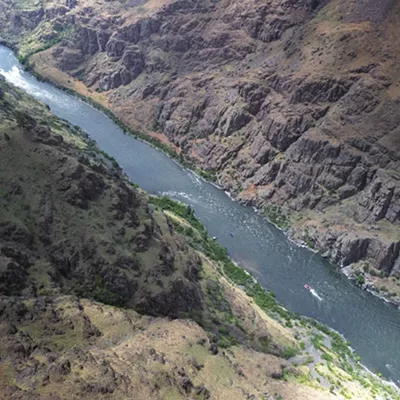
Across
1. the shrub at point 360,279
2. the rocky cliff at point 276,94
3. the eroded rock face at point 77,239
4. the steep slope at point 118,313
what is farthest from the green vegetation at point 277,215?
the eroded rock face at point 77,239

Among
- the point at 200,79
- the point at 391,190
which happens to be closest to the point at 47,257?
the point at 391,190

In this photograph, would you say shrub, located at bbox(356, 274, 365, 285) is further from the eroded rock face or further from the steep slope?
the eroded rock face

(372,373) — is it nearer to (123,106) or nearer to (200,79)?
(200,79)

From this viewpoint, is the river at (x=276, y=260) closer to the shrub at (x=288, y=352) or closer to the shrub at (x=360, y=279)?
the shrub at (x=360, y=279)

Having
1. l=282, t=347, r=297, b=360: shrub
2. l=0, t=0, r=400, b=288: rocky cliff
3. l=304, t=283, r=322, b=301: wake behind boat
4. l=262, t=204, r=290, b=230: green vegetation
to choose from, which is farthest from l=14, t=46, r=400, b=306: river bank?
l=282, t=347, r=297, b=360: shrub

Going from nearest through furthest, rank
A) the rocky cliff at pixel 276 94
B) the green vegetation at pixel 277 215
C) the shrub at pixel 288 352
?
1. the shrub at pixel 288 352
2. the rocky cliff at pixel 276 94
3. the green vegetation at pixel 277 215
